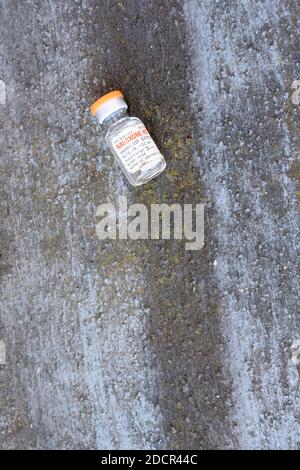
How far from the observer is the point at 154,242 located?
152cm

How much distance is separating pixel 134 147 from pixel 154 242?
1.11ft

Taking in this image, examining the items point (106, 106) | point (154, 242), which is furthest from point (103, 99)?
point (154, 242)

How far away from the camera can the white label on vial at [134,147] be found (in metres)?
1.36

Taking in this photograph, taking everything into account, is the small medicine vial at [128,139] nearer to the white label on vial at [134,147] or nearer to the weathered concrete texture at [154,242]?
the white label on vial at [134,147]

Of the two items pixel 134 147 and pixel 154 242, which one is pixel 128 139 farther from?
pixel 154 242

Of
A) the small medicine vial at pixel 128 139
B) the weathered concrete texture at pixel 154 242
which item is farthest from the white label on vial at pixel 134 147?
the weathered concrete texture at pixel 154 242

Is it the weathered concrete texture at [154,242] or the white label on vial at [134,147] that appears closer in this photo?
the white label on vial at [134,147]

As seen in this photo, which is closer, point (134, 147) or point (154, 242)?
point (134, 147)

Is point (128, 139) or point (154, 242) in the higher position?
point (128, 139)

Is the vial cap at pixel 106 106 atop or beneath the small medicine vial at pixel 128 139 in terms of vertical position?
atop

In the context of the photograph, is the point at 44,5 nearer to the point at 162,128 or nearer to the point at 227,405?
the point at 162,128

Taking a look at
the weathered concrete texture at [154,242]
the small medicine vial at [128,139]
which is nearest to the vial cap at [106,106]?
the small medicine vial at [128,139]

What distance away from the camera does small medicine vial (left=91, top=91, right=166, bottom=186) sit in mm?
1365

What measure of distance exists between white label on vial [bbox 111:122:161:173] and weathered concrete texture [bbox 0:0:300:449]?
0.13 meters
